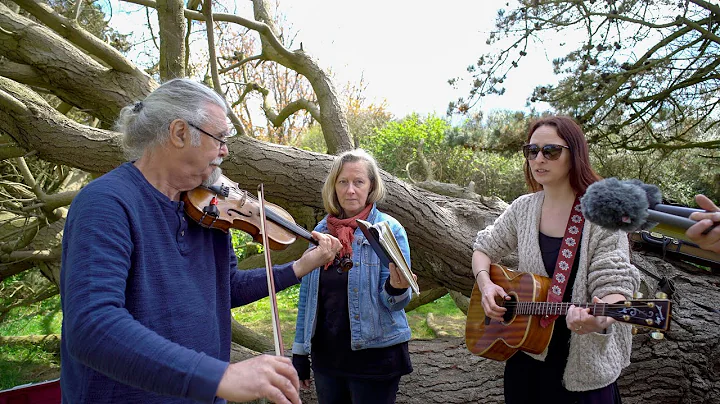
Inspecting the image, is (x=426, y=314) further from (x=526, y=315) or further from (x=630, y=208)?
(x=630, y=208)

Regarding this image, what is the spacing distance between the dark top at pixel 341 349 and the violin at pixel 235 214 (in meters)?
0.22

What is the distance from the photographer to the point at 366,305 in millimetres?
2346

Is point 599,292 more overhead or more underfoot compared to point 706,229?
more underfoot

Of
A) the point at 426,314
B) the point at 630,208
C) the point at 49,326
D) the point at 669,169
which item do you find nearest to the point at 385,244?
the point at 630,208

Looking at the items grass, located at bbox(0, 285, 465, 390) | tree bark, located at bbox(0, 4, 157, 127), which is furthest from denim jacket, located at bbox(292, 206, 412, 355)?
tree bark, located at bbox(0, 4, 157, 127)

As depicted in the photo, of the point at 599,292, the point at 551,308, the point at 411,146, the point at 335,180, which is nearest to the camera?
the point at 599,292

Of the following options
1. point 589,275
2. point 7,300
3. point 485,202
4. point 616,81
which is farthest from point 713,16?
point 7,300

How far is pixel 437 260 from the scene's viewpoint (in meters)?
3.66

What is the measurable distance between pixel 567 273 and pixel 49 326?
7.22 metres

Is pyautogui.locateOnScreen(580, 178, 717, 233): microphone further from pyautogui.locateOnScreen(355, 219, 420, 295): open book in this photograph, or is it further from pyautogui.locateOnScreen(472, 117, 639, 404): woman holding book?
pyautogui.locateOnScreen(355, 219, 420, 295): open book

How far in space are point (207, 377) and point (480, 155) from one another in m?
9.38

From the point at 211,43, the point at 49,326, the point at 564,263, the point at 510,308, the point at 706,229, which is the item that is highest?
the point at 211,43

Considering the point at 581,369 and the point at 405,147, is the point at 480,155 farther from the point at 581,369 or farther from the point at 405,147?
the point at 581,369

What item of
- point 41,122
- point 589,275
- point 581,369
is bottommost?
point 581,369
